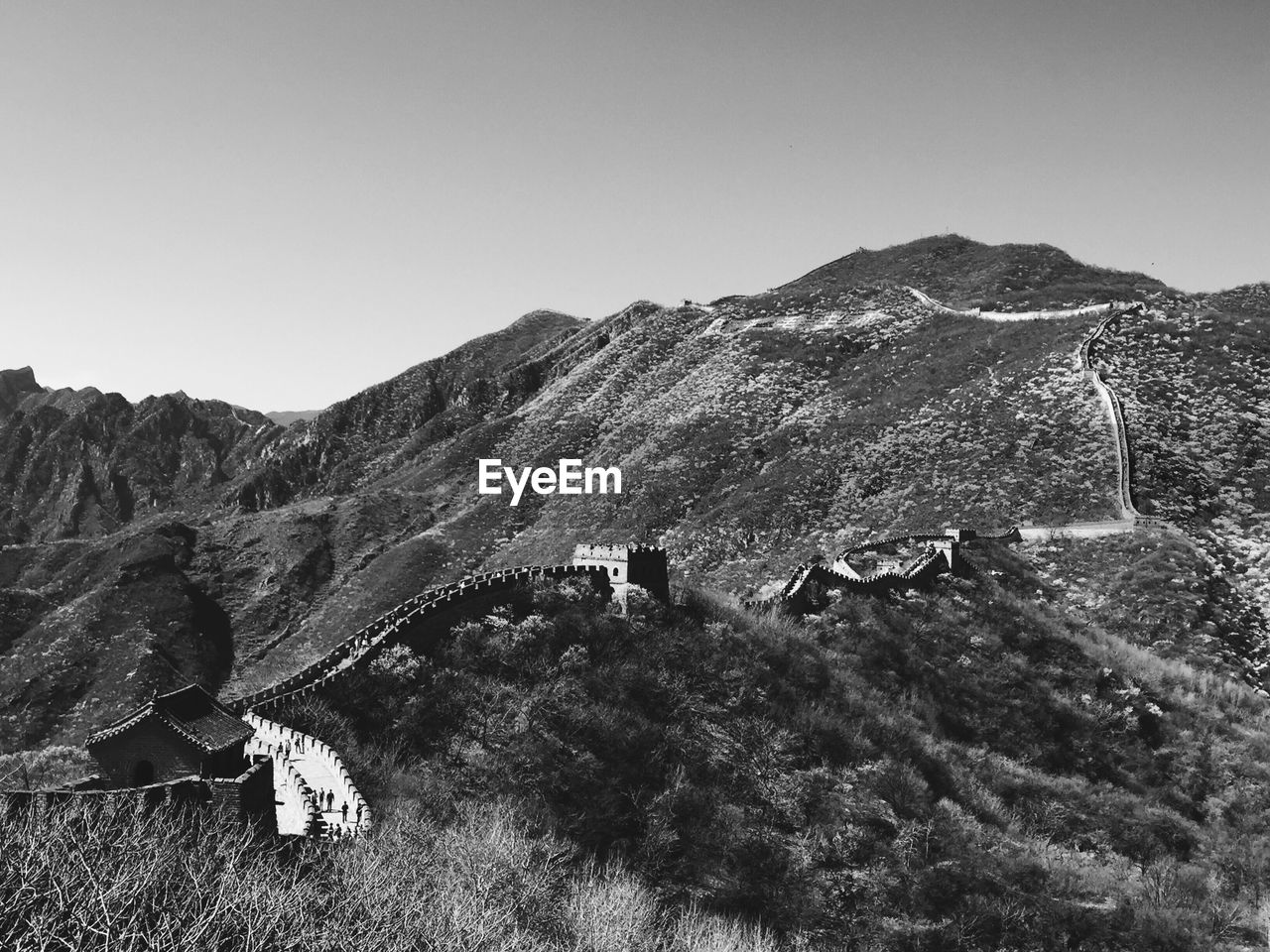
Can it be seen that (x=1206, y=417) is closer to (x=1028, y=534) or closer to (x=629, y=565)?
(x=1028, y=534)

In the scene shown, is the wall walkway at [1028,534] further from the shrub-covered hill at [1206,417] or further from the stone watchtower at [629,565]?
the stone watchtower at [629,565]

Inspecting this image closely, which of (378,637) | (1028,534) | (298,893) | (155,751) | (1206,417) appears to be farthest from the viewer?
(1206,417)

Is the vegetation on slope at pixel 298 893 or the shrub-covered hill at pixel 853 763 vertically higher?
the vegetation on slope at pixel 298 893

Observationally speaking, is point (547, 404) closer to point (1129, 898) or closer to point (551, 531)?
point (551, 531)

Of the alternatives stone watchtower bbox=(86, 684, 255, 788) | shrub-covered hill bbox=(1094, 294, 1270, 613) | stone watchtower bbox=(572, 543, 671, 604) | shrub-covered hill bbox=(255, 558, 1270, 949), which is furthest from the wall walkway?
stone watchtower bbox=(86, 684, 255, 788)

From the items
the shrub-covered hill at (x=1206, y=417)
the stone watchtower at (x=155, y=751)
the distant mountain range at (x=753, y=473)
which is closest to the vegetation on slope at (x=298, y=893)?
the stone watchtower at (x=155, y=751)

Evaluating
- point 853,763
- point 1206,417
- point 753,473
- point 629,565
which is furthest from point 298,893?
point 1206,417
